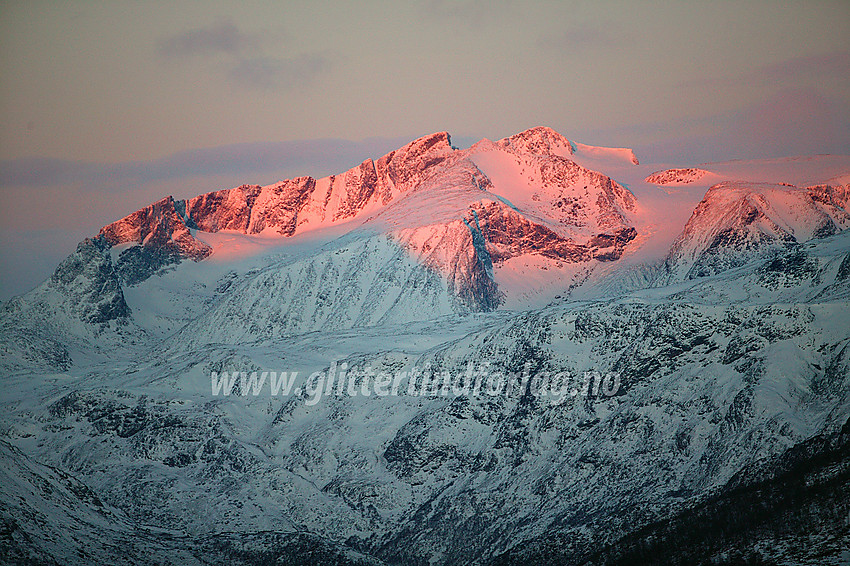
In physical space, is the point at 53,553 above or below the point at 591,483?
above

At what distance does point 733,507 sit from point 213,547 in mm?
78222

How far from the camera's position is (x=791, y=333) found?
636ft

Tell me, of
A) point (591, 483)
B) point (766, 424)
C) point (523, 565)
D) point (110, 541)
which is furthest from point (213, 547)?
point (766, 424)

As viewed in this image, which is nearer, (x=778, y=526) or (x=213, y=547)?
(x=778, y=526)

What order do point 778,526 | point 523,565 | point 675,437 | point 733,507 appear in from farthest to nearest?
1. point 675,437
2. point 523,565
3. point 733,507
4. point 778,526

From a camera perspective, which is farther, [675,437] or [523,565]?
[675,437]

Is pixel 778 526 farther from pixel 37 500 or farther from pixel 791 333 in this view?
pixel 37 500

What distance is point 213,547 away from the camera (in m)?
185

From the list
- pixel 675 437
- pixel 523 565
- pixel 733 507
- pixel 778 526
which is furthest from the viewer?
pixel 675 437

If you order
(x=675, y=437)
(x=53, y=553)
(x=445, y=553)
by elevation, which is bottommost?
(x=445, y=553)

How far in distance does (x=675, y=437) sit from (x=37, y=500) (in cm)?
9708

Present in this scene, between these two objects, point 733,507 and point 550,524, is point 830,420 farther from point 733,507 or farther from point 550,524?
point 550,524

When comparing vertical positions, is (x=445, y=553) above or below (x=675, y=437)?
below

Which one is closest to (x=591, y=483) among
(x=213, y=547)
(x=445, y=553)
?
(x=445, y=553)
